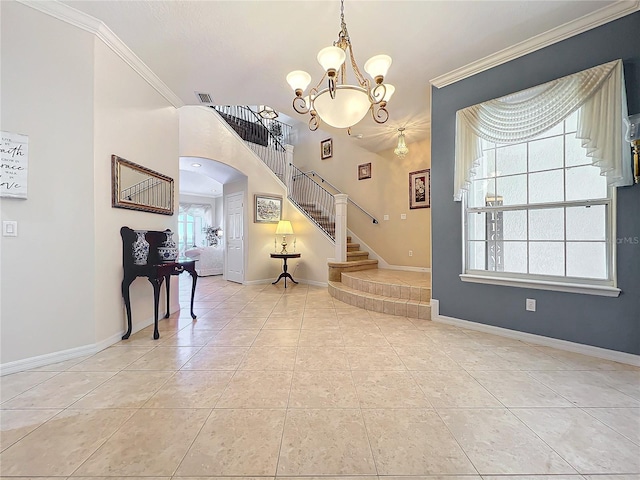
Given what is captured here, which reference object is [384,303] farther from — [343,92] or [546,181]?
[343,92]

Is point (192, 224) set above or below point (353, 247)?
above

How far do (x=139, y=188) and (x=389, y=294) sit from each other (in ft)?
11.3

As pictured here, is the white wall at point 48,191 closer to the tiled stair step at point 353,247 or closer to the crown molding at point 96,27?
the crown molding at point 96,27

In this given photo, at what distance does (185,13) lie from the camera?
2.25m

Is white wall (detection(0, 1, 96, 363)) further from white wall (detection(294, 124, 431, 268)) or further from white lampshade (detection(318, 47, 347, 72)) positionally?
white wall (detection(294, 124, 431, 268))

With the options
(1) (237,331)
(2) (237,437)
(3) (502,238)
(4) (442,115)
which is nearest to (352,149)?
(4) (442,115)

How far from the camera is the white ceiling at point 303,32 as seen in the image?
7.18 ft

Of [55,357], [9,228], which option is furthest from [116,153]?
[55,357]

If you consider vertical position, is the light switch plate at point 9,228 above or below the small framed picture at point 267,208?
below

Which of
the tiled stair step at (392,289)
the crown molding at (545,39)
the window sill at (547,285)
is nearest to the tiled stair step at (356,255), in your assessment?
the tiled stair step at (392,289)

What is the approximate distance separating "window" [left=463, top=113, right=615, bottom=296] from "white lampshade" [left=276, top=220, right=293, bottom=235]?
143 inches

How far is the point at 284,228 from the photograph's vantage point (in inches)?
231

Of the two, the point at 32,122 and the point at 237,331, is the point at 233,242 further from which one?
the point at 32,122

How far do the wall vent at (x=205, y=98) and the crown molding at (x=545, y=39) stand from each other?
9.56 ft
